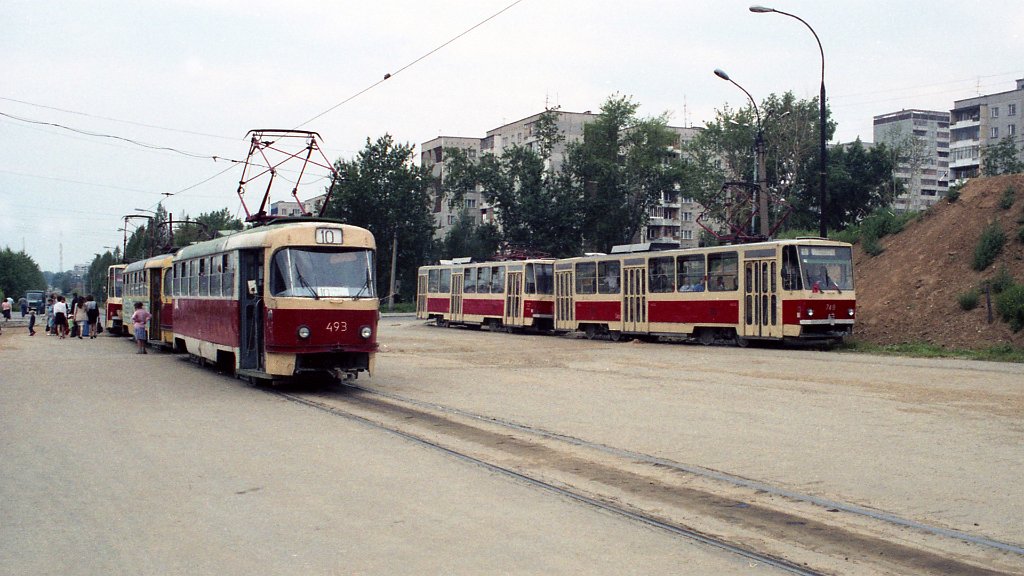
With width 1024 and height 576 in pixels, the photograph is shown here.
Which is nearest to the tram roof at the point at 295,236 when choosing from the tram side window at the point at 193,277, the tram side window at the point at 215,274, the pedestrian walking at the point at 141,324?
the tram side window at the point at 215,274

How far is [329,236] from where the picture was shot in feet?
52.6

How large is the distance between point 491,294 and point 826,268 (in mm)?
18803

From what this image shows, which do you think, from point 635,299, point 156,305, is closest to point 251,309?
Answer: point 156,305

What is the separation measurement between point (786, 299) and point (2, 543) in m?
22.1

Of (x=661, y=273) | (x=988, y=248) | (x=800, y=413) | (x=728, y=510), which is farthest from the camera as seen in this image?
(x=661, y=273)

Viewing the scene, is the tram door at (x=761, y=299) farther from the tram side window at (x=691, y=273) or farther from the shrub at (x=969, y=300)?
the shrub at (x=969, y=300)

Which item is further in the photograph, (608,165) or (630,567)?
(608,165)

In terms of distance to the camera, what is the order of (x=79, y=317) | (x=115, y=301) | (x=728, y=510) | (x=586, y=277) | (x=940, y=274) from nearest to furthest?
1. (x=728, y=510)
2. (x=940, y=274)
3. (x=586, y=277)
4. (x=79, y=317)
5. (x=115, y=301)

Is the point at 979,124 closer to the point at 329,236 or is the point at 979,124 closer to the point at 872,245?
the point at 872,245

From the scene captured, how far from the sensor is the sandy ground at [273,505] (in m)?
5.72

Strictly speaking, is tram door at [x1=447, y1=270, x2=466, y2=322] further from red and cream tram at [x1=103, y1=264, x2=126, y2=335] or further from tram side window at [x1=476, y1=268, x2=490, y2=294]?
red and cream tram at [x1=103, y1=264, x2=126, y2=335]

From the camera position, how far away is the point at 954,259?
29.7 m

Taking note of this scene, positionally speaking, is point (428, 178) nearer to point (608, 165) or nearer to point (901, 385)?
point (608, 165)

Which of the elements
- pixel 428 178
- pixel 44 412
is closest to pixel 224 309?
pixel 44 412
